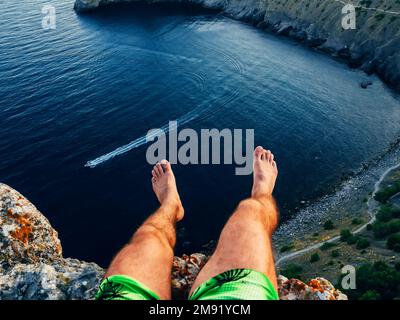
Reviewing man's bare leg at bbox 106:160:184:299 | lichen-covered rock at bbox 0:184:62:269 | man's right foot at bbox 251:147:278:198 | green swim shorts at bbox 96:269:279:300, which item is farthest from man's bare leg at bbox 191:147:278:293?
lichen-covered rock at bbox 0:184:62:269

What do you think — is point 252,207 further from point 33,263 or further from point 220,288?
point 33,263

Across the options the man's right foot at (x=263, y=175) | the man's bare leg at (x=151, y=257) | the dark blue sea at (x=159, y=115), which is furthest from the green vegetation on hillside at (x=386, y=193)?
the man's bare leg at (x=151, y=257)

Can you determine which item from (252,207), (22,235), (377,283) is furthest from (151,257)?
(377,283)

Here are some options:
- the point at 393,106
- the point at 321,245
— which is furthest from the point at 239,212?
the point at 393,106

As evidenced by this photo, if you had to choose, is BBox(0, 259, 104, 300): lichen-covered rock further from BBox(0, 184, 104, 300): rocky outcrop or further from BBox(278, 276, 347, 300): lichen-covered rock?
BBox(278, 276, 347, 300): lichen-covered rock

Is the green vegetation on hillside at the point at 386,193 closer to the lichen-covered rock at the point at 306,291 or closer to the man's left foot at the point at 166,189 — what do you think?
the man's left foot at the point at 166,189
